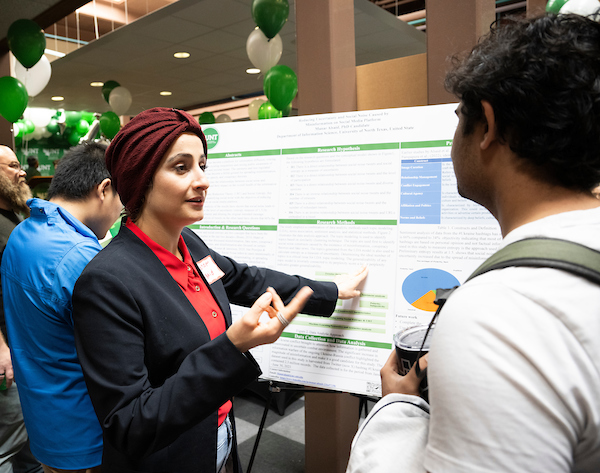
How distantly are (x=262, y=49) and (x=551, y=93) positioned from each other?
3.64 m

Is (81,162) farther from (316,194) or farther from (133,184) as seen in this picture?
(316,194)

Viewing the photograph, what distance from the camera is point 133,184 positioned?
1088 millimetres

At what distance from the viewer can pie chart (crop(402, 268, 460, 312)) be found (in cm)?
133

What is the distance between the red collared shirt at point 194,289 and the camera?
1.09 m

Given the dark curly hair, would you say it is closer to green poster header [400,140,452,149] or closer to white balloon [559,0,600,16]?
green poster header [400,140,452,149]

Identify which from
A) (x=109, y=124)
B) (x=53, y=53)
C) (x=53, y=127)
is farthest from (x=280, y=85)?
(x=53, y=127)

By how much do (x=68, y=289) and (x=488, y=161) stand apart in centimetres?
129

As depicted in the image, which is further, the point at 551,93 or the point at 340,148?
the point at 340,148

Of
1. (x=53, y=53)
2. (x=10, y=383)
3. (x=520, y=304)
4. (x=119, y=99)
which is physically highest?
(x=53, y=53)

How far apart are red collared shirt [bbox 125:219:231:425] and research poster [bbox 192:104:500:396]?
43cm

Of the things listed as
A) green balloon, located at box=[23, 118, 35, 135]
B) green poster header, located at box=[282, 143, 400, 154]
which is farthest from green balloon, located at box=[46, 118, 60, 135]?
green poster header, located at box=[282, 143, 400, 154]

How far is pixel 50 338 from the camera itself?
1404 mm

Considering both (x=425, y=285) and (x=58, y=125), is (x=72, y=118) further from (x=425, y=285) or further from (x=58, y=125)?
(x=425, y=285)

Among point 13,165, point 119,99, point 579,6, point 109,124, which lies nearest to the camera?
point 579,6
